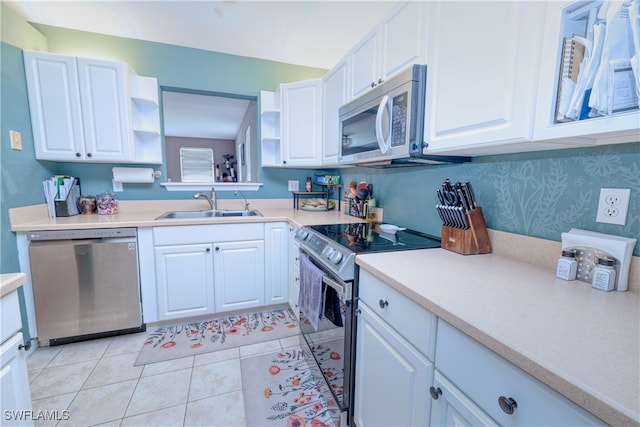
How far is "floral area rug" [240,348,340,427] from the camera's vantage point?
1376 mm

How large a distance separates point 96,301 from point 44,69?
1705 millimetres

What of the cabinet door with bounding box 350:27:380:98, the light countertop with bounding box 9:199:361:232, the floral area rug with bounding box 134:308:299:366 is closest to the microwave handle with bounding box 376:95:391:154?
the cabinet door with bounding box 350:27:380:98

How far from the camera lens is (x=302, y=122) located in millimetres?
2498

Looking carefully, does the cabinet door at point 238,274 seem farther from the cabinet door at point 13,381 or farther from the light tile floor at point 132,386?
the cabinet door at point 13,381

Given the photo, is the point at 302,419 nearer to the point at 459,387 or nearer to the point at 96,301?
the point at 459,387

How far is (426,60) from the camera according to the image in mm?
1210

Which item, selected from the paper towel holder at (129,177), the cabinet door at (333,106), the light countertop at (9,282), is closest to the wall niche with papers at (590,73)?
the cabinet door at (333,106)

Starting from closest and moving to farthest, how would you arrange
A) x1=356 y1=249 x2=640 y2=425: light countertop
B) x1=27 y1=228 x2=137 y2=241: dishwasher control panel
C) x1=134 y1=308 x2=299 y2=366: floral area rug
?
x1=356 y1=249 x2=640 y2=425: light countertop < x1=27 y1=228 x2=137 y2=241: dishwasher control panel < x1=134 y1=308 x2=299 y2=366: floral area rug

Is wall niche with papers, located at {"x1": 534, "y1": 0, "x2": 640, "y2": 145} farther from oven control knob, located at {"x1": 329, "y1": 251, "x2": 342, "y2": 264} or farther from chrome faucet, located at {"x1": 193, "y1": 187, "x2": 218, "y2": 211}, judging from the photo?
chrome faucet, located at {"x1": 193, "y1": 187, "x2": 218, "y2": 211}

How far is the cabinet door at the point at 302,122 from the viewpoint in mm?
2449

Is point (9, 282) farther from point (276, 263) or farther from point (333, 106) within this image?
point (333, 106)

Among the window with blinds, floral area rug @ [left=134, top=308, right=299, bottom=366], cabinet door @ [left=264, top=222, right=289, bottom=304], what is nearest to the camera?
floral area rug @ [left=134, top=308, right=299, bottom=366]

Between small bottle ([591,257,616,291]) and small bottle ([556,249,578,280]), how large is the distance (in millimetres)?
61

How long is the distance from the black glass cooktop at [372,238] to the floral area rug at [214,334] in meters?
0.99
